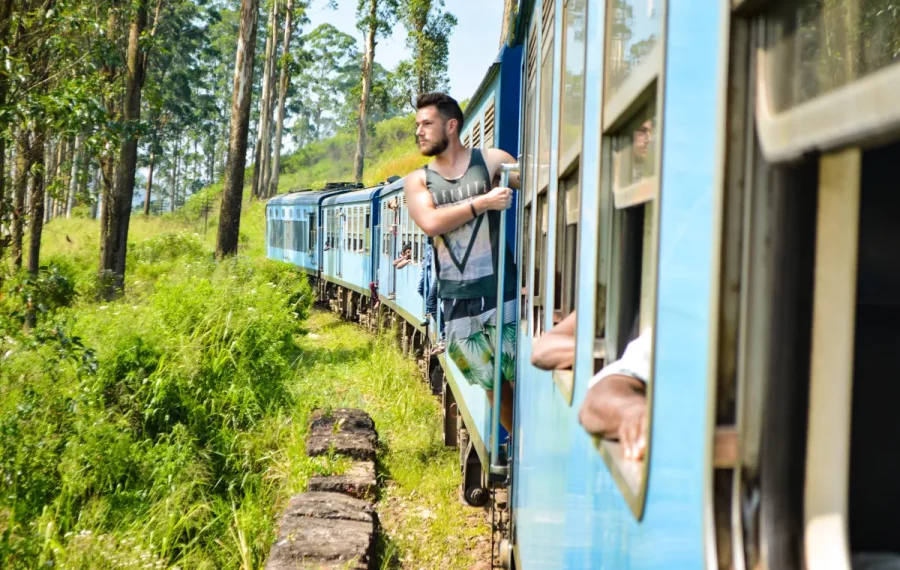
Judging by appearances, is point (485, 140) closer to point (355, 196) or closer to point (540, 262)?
point (540, 262)

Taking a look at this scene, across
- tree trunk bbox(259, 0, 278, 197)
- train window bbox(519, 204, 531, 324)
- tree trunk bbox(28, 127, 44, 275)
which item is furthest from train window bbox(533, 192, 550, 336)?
tree trunk bbox(259, 0, 278, 197)

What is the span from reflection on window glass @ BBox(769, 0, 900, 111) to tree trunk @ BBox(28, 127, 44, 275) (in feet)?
21.3

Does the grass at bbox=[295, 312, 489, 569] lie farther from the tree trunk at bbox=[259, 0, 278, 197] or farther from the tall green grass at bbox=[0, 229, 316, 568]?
the tree trunk at bbox=[259, 0, 278, 197]

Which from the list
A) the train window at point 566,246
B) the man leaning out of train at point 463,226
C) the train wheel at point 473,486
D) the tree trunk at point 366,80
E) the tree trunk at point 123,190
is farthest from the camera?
the tree trunk at point 366,80

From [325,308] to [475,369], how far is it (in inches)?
757

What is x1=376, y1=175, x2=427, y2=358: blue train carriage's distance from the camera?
1154cm

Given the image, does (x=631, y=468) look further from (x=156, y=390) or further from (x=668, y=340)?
(x=156, y=390)

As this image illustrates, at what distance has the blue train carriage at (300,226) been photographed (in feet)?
76.8

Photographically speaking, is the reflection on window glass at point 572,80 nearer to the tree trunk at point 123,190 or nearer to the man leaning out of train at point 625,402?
the man leaning out of train at point 625,402

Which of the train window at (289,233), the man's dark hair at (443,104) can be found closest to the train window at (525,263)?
the man's dark hair at (443,104)

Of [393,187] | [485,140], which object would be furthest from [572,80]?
[393,187]

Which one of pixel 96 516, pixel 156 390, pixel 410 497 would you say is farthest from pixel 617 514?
pixel 156 390

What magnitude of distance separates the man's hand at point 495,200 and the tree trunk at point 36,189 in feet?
13.2

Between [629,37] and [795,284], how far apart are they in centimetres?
76
